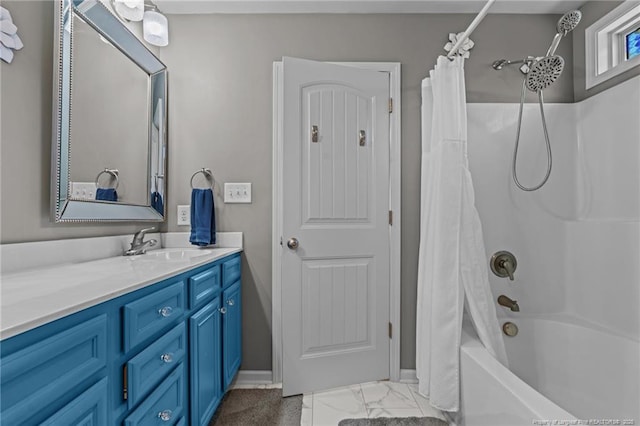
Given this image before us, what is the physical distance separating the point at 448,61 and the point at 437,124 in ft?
1.07

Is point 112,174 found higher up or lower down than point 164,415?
higher up

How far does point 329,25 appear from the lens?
2.16 meters

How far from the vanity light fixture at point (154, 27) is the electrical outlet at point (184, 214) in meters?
0.98

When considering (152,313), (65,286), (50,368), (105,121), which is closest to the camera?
(50,368)

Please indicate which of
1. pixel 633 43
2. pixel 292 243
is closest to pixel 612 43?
pixel 633 43

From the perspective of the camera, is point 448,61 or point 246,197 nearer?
point 448,61

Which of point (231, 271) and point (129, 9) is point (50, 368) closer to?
point (231, 271)

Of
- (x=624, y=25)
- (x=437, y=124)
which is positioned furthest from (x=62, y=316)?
(x=624, y=25)

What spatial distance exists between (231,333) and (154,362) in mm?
874

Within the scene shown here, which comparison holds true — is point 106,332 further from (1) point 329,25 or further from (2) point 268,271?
(1) point 329,25

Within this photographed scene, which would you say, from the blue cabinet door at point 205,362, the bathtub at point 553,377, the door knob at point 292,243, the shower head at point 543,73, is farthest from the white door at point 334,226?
the shower head at point 543,73

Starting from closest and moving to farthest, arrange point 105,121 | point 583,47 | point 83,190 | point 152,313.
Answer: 1. point 152,313
2. point 83,190
3. point 105,121
4. point 583,47

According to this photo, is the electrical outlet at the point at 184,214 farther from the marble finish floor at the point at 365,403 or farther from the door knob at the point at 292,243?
the marble finish floor at the point at 365,403

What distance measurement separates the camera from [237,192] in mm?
2129
